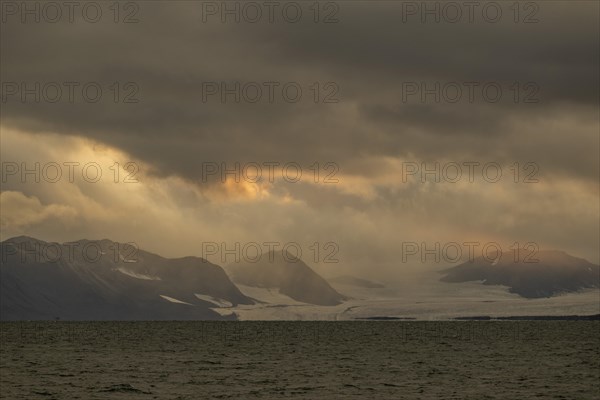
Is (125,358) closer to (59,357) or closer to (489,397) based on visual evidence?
(59,357)

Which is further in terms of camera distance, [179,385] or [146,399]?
[179,385]

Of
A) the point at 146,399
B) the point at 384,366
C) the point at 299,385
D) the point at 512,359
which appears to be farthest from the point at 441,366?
the point at 146,399

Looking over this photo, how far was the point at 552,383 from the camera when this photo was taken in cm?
10200

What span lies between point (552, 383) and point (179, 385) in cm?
4329

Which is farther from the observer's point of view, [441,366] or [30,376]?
[441,366]

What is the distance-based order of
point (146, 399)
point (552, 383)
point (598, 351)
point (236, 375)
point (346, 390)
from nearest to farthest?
point (146, 399), point (346, 390), point (552, 383), point (236, 375), point (598, 351)

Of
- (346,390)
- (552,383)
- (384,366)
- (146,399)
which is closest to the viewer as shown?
(146,399)

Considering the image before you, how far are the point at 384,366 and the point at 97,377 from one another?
148 feet

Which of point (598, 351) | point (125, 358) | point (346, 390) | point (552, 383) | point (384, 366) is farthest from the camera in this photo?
point (598, 351)

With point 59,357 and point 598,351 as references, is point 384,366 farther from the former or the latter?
point 598,351

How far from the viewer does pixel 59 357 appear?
495ft

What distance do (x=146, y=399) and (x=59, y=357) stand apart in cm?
7638

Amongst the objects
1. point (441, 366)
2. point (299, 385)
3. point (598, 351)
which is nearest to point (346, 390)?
point (299, 385)

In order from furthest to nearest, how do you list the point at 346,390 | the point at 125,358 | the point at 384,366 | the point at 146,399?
the point at 125,358
the point at 384,366
the point at 346,390
the point at 146,399
